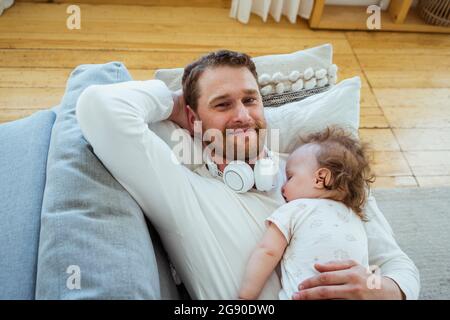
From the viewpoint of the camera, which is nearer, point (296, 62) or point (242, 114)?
point (242, 114)

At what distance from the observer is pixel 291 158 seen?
113cm

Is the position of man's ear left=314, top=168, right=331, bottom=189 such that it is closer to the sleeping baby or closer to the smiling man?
the sleeping baby

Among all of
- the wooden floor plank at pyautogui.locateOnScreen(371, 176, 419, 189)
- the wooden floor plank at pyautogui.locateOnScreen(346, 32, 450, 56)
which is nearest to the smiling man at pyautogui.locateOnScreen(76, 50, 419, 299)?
the wooden floor plank at pyautogui.locateOnScreen(371, 176, 419, 189)

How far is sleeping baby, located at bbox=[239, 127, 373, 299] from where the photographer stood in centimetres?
89

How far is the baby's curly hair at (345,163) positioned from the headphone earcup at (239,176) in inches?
8.5

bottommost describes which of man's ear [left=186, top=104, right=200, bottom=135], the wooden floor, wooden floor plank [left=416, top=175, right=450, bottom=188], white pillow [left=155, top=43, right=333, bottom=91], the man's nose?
wooden floor plank [left=416, top=175, right=450, bottom=188]

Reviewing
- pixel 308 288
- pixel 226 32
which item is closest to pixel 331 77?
pixel 308 288

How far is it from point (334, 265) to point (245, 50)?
1695 mm

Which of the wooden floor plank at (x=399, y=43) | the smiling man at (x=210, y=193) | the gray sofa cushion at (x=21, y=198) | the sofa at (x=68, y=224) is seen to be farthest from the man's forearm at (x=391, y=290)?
the wooden floor plank at (x=399, y=43)

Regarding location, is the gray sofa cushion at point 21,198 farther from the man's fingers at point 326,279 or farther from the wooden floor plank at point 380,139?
the wooden floor plank at point 380,139

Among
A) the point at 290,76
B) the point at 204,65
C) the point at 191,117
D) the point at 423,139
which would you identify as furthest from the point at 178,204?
the point at 423,139

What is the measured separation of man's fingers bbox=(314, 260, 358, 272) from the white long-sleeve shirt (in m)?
0.12

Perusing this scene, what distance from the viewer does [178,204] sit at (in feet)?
2.87

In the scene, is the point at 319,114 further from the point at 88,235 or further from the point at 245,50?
the point at 245,50
